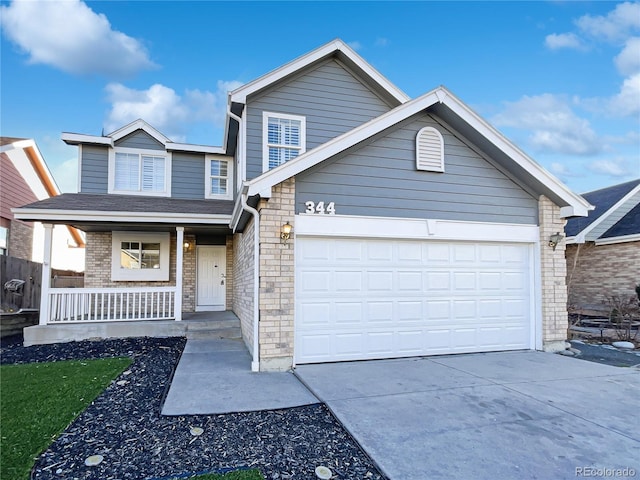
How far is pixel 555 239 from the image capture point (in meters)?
7.70

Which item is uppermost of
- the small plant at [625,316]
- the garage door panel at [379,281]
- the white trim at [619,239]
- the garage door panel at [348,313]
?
the white trim at [619,239]

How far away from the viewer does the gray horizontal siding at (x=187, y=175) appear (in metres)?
12.0

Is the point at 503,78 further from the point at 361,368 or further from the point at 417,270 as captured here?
the point at 361,368

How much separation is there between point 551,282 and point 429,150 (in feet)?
12.4

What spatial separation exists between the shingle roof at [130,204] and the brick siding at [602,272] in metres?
11.6

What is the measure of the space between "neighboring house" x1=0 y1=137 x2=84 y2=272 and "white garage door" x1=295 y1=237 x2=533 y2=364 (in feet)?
44.9

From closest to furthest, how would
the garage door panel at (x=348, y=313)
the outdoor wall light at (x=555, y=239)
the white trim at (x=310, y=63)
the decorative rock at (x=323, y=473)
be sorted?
the decorative rock at (x=323, y=473)
the garage door panel at (x=348, y=313)
the outdoor wall light at (x=555, y=239)
the white trim at (x=310, y=63)

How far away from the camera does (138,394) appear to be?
5242 millimetres

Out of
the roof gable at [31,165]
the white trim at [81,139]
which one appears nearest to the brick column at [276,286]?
the white trim at [81,139]

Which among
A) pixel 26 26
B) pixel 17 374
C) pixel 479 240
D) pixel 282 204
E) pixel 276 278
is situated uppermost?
pixel 26 26

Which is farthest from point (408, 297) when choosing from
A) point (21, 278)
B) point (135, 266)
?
point (21, 278)

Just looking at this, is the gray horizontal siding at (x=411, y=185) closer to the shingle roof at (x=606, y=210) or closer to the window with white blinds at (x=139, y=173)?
the window with white blinds at (x=139, y=173)

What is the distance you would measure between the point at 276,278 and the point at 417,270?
282 cm

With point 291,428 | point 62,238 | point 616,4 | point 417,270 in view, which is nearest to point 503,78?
point 616,4
